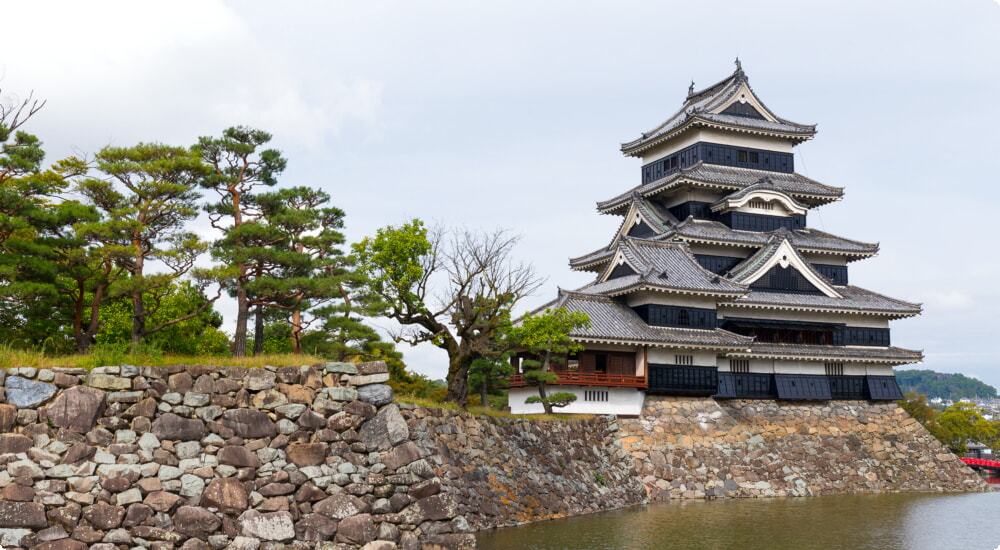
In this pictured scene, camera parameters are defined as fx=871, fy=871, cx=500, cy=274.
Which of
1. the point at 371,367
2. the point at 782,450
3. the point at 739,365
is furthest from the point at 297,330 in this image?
the point at 782,450

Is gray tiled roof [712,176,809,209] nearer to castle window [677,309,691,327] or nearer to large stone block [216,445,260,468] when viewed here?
castle window [677,309,691,327]

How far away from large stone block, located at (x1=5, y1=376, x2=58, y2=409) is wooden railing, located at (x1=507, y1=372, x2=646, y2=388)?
62.6 ft

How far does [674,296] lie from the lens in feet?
113

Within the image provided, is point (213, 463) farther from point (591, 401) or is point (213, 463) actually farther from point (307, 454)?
point (591, 401)

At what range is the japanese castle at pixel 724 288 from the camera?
33062 millimetres

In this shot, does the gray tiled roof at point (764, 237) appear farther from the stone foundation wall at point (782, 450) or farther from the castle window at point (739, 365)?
the stone foundation wall at point (782, 450)

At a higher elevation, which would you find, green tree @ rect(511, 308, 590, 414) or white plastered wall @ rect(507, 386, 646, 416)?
green tree @ rect(511, 308, 590, 414)

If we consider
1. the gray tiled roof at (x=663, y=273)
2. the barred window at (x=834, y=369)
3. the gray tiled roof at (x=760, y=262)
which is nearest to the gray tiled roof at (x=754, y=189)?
the gray tiled roof at (x=760, y=262)

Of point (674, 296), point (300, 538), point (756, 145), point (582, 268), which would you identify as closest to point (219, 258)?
point (300, 538)

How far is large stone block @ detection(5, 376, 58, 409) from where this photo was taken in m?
13.4

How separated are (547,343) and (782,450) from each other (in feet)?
39.2

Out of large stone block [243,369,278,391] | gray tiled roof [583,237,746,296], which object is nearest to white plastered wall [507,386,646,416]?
gray tiled roof [583,237,746,296]

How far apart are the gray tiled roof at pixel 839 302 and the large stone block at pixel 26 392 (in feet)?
91.9

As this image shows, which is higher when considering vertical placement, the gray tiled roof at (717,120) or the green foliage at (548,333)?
the gray tiled roof at (717,120)
